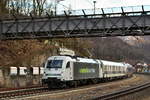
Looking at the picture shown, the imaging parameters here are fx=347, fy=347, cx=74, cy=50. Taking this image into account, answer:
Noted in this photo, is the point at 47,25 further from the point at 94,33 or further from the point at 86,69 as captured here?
the point at 86,69

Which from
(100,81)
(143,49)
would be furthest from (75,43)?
(143,49)

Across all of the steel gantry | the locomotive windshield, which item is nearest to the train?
the locomotive windshield

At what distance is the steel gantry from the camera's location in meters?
32.5

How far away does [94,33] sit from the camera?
114ft

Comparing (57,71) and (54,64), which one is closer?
(57,71)

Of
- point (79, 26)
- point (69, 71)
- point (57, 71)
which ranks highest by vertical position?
point (79, 26)

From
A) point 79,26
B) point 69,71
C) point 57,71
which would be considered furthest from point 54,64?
point 79,26

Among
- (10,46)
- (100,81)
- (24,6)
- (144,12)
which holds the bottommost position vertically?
(100,81)

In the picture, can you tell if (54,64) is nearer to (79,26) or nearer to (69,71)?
(69,71)

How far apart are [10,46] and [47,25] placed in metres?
14.9

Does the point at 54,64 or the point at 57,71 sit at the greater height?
the point at 54,64

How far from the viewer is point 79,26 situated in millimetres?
34469

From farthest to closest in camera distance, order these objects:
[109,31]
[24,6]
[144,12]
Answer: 1. [24,6]
2. [109,31]
3. [144,12]

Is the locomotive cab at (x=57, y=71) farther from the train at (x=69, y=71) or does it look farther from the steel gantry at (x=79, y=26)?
the steel gantry at (x=79, y=26)
